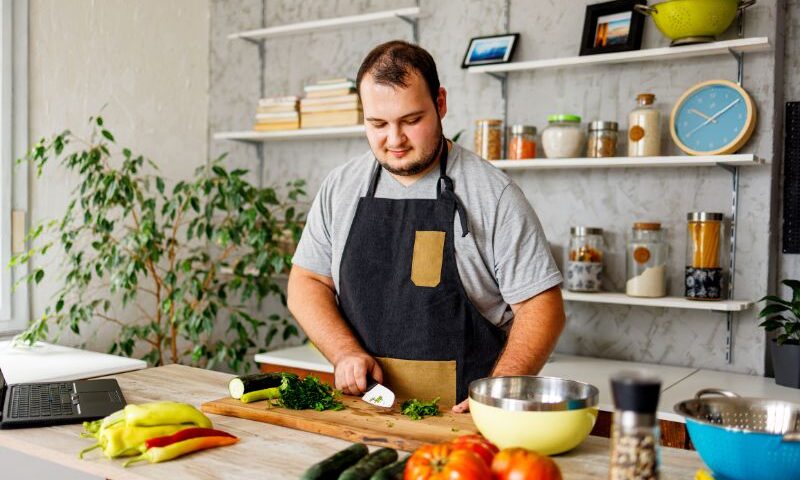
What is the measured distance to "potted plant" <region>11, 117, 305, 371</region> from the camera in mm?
3359

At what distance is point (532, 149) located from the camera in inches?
131

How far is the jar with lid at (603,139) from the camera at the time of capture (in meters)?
3.14

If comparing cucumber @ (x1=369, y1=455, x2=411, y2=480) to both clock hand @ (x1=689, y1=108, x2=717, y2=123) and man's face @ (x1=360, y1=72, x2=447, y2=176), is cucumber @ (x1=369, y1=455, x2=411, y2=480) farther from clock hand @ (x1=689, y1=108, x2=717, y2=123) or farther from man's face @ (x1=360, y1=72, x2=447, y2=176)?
clock hand @ (x1=689, y1=108, x2=717, y2=123)

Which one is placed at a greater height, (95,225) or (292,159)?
(292,159)

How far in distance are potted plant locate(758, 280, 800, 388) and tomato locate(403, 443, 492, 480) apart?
198 cm

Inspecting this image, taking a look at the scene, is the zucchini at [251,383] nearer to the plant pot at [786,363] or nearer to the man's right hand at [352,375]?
the man's right hand at [352,375]

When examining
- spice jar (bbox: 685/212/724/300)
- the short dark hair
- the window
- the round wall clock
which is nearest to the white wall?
the window

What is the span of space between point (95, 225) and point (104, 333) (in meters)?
0.64

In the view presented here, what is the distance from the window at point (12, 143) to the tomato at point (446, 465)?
2.85 m

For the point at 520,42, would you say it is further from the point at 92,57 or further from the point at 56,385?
the point at 56,385

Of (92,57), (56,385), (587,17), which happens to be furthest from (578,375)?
(92,57)

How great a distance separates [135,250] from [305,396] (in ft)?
6.59

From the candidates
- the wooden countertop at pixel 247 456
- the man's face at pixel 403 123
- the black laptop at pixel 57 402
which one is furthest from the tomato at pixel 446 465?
the man's face at pixel 403 123

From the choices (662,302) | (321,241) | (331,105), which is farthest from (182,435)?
(331,105)
